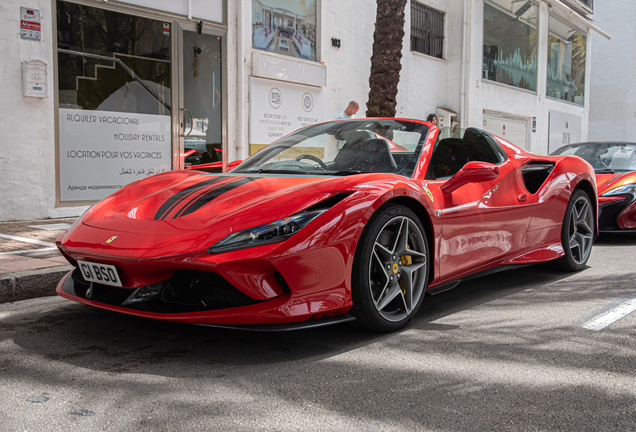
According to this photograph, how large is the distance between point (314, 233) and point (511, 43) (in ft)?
56.3

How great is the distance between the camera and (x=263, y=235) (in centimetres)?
247

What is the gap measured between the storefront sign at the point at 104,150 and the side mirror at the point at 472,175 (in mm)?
5846

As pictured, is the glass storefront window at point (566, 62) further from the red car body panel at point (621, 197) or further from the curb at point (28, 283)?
the curb at point (28, 283)

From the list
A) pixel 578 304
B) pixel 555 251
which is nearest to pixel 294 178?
pixel 578 304

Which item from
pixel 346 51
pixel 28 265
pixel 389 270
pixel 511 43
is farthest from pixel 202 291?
pixel 511 43

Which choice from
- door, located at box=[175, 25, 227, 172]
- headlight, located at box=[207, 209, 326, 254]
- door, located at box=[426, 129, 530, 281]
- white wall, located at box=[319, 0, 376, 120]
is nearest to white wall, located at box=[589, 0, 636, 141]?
white wall, located at box=[319, 0, 376, 120]

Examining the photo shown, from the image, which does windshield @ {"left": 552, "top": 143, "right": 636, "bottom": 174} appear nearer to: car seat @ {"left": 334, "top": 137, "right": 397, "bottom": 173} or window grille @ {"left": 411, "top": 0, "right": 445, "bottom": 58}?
car seat @ {"left": 334, "top": 137, "right": 397, "bottom": 173}

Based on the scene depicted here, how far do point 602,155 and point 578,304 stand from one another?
183 inches

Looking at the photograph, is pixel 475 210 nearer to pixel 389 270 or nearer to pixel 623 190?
pixel 389 270

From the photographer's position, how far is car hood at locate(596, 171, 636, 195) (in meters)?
6.38

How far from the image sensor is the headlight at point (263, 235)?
2439mm

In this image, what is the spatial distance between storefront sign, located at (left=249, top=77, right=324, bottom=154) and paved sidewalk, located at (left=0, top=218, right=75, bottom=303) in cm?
472

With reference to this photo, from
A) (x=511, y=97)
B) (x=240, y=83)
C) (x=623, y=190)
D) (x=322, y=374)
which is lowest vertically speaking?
(x=322, y=374)

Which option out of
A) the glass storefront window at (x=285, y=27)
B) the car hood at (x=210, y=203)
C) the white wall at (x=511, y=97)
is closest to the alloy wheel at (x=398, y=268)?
the car hood at (x=210, y=203)
